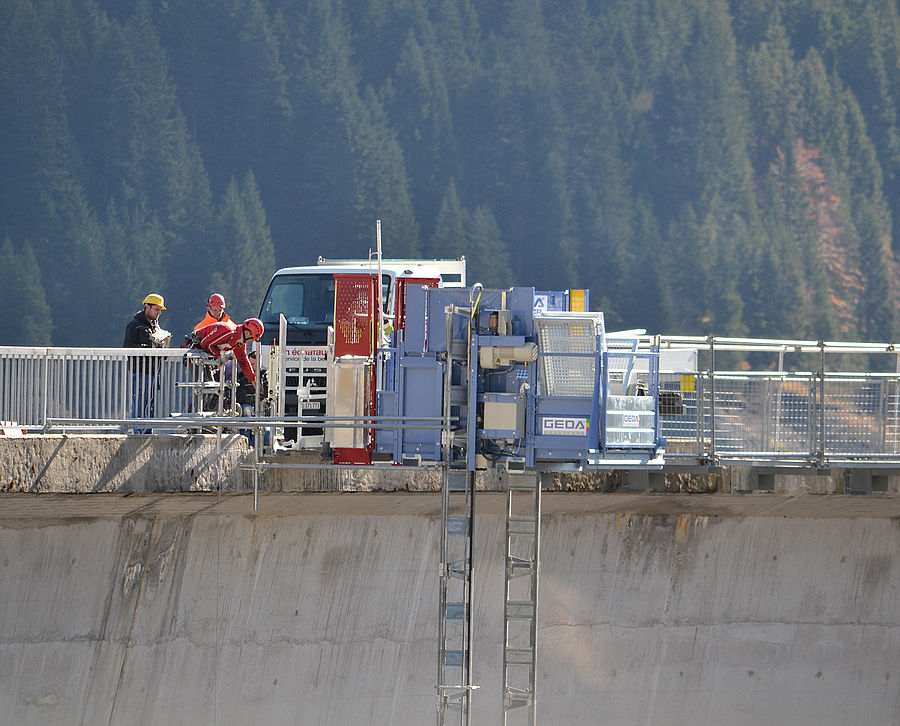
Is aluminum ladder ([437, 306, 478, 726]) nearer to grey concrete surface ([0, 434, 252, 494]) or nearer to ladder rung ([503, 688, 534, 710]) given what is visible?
ladder rung ([503, 688, 534, 710])

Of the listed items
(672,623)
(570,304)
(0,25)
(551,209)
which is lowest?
(672,623)

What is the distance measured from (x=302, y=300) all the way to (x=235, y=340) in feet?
16.7

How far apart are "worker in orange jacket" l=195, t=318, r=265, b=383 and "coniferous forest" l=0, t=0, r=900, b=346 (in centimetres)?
4662

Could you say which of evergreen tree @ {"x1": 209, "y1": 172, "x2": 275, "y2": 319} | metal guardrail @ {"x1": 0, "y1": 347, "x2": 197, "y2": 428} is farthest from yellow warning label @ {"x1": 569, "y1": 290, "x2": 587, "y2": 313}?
evergreen tree @ {"x1": 209, "y1": 172, "x2": 275, "y2": 319}

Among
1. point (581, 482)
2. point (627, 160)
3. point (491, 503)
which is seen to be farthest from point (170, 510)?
point (627, 160)

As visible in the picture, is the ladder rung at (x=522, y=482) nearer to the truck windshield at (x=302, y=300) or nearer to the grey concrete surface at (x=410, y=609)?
the grey concrete surface at (x=410, y=609)

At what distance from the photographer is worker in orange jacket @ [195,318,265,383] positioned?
11.3m

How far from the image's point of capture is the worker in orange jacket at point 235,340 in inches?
446

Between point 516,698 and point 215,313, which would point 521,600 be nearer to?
point 516,698

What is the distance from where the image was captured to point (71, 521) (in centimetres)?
1168

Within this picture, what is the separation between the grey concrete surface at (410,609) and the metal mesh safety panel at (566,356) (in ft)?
8.92

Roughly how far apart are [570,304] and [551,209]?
2171 inches

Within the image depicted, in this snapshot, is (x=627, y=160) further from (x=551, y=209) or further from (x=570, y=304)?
(x=570, y=304)

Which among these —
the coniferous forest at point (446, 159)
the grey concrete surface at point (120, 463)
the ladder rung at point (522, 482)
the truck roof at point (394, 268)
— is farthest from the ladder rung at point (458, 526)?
the coniferous forest at point (446, 159)
